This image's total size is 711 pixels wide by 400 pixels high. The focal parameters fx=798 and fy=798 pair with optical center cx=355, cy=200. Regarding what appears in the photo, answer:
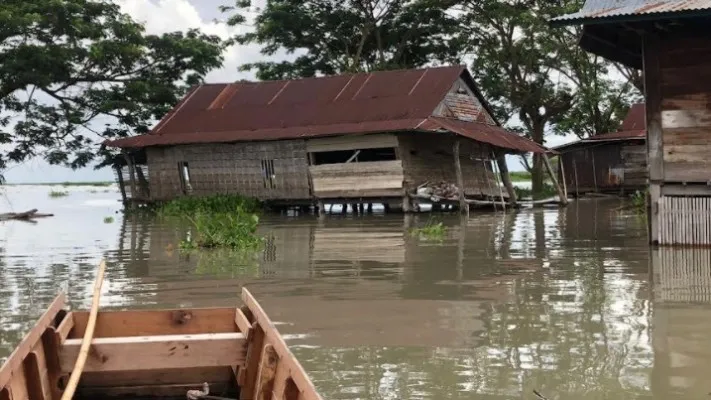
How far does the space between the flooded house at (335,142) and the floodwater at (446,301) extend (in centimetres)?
757

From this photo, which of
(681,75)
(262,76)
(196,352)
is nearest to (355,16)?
(262,76)

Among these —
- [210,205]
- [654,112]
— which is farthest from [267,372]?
[210,205]

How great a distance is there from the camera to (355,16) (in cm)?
3362

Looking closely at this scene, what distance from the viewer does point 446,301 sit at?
24.5 feet

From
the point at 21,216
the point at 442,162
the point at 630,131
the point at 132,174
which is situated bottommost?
the point at 21,216

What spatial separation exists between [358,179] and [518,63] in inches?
546

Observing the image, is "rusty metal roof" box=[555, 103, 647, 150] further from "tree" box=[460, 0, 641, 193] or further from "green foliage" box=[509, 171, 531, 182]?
"green foliage" box=[509, 171, 531, 182]

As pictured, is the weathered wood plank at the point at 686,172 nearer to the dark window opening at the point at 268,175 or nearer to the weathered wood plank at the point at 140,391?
the weathered wood plank at the point at 140,391

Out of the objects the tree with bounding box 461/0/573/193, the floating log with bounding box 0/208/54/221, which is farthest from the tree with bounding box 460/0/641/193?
the floating log with bounding box 0/208/54/221

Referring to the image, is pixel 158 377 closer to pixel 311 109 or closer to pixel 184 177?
pixel 311 109

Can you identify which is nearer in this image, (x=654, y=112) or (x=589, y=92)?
(x=654, y=112)

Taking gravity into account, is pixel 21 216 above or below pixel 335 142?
below

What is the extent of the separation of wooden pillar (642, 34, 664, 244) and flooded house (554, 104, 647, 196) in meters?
19.0

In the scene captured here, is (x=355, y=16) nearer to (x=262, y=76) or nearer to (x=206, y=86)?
(x=262, y=76)
